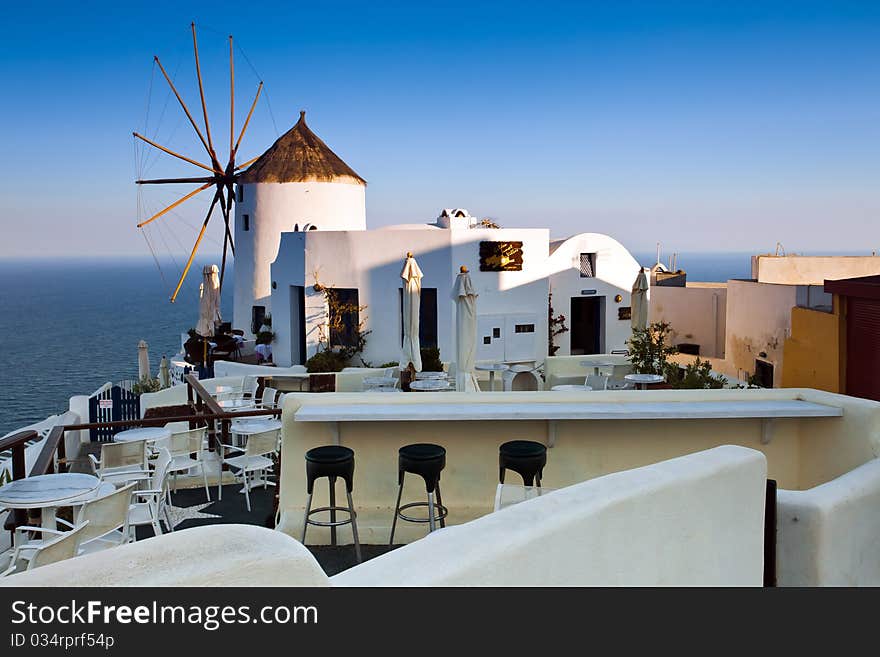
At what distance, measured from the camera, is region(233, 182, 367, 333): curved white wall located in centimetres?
2605

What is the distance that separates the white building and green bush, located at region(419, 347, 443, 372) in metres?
2.17

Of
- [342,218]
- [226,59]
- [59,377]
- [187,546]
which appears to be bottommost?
[59,377]

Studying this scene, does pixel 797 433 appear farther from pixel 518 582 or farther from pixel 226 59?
pixel 226 59

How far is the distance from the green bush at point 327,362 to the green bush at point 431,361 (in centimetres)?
327

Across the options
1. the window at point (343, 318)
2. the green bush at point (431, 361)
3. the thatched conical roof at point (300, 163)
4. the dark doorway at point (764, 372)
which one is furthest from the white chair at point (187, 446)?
the thatched conical roof at point (300, 163)

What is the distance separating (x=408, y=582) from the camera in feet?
7.00

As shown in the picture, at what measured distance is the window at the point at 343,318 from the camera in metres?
18.9

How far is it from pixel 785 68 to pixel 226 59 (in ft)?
75.4

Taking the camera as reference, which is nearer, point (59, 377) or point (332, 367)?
point (332, 367)

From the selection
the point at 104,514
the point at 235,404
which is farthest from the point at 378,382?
the point at 104,514

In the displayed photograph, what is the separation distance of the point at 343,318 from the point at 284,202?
8.65m
